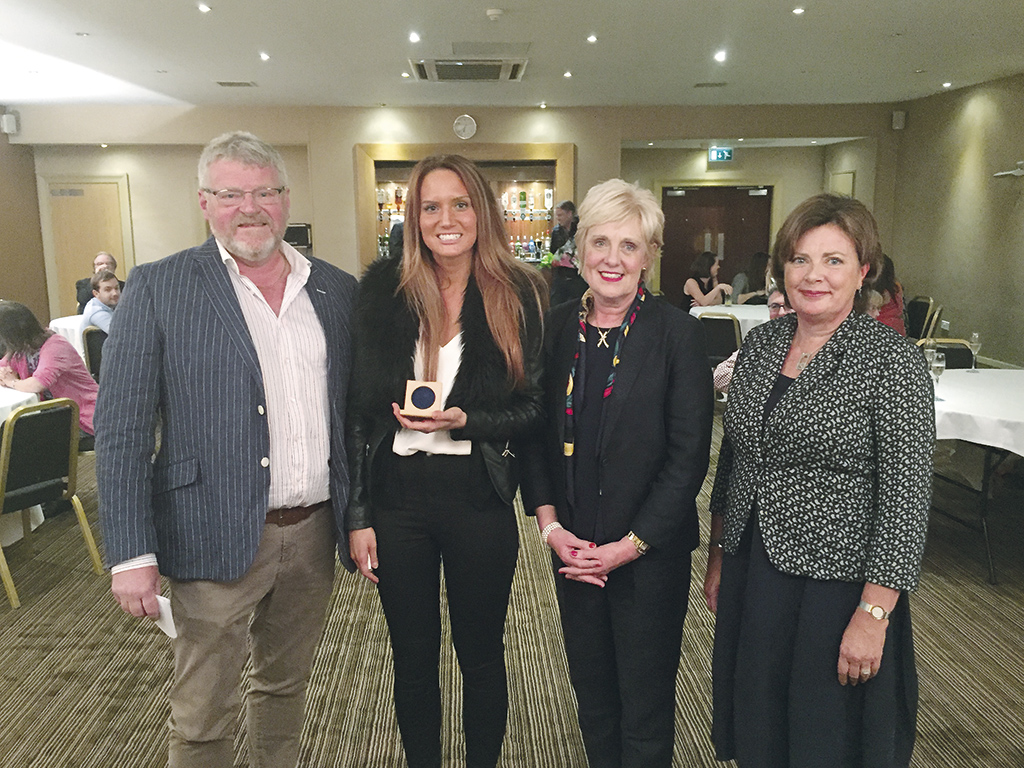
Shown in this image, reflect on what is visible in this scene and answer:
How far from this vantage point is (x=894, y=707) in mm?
1565

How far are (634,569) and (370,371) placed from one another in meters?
0.80

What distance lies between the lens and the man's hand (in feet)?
5.29

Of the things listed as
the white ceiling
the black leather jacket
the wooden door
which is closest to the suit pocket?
the black leather jacket

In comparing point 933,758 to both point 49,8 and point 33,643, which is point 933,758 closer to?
point 33,643

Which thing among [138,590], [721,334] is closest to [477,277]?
[138,590]

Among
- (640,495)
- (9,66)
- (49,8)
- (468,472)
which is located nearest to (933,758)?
(640,495)

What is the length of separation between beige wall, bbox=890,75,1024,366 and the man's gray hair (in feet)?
28.7

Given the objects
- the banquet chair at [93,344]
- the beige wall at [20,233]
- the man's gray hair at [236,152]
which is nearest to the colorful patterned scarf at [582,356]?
the man's gray hair at [236,152]

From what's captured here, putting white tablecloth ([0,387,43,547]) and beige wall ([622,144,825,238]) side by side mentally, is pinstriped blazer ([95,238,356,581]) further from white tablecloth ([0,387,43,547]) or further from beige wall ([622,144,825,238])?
beige wall ([622,144,825,238])

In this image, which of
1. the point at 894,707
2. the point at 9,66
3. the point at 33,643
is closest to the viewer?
the point at 894,707

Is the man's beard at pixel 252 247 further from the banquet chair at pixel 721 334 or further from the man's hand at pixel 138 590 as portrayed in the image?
the banquet chair at pixel 721 334

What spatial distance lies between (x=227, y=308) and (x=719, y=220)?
12.4m

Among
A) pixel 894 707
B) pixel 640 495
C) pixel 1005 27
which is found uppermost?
pixel 1005 27

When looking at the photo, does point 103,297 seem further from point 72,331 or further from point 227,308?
point 227,308
